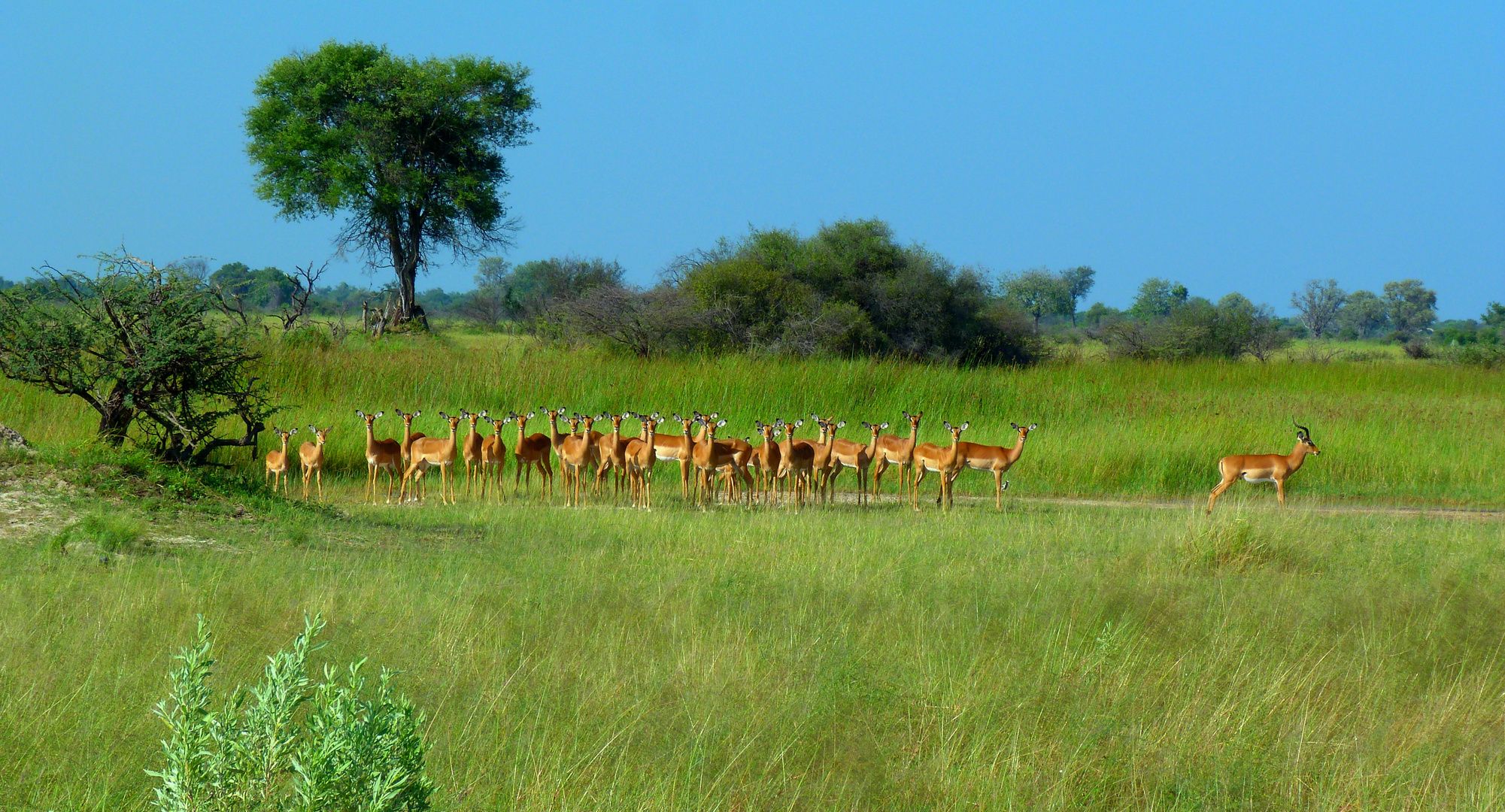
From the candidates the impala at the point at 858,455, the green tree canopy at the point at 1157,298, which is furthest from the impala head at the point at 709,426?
the green tree canopy at the point at 1157,298

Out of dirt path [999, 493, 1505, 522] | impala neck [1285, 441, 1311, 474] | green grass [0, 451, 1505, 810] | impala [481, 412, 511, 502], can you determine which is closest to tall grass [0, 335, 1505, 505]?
dirt path [999, 493, 1505, 522]

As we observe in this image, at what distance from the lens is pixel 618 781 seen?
4.62 meters

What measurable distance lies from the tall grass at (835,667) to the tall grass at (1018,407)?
24.8ft

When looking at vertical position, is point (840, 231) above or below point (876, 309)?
above

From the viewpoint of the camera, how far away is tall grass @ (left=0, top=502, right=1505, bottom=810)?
4848 mm

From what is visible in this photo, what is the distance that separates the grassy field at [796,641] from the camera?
489 centimetres

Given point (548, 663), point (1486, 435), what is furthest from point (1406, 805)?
point (1486, 435)

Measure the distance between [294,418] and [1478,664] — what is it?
15.7 metres

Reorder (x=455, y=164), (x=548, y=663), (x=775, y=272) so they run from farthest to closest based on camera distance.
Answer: (x=455, y=164)
(x=775, y=272)
(x=548, y=663)

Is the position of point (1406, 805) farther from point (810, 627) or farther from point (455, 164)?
point (455, 164)

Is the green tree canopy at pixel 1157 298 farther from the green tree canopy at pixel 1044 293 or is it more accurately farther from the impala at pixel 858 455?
the impala at pixel 858 455

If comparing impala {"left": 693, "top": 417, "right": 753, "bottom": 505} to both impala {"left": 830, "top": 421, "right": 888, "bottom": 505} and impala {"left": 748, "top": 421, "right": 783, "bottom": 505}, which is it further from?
impala {"left": 830, "top": 421, "right": 888, "bottom": 505}

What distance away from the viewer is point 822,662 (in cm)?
614

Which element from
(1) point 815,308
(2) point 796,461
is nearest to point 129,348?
(2) point 796,461
